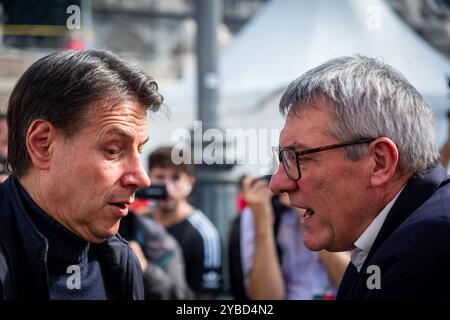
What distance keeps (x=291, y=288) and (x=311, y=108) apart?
1964mm

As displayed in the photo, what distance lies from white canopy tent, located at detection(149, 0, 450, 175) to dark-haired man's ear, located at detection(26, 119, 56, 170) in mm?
4757

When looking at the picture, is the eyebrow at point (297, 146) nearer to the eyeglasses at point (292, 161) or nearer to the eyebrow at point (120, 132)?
the eyeglasses at point (292, 161)

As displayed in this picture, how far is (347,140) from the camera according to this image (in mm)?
2148

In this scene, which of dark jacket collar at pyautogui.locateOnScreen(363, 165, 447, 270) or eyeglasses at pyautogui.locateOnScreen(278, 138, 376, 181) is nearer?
dark jacket collar at pyautogui.locateOnScreen(363, 165, 447, 270)

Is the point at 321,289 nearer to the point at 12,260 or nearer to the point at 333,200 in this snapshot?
the point at 333,200

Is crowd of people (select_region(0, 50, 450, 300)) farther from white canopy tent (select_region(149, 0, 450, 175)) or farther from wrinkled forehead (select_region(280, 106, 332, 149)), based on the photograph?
white canopy tent (select_region(149, 0, 450, 175))

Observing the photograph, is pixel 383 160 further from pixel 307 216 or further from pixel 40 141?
pixel 40 141

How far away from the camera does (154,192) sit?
393 centimetres

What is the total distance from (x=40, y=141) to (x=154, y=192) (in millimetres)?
1827

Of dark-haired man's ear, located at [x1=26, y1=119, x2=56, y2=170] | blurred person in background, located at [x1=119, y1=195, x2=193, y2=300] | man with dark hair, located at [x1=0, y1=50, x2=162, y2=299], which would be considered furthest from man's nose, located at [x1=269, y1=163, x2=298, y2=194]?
blurred person in background, located at [x1=119, y1=195, x2=193, y2=300]

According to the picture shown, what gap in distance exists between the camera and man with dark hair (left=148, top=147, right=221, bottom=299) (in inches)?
197

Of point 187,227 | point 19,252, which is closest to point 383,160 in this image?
point 19,252
